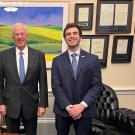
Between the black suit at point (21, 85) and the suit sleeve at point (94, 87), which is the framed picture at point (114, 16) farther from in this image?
the black suit at point (21, 85)

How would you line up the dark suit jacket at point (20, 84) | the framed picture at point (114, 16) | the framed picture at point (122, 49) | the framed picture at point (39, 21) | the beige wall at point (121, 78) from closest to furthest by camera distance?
the dark suit jacket at point (20, 84), the framed picture at point (39, 21), the framed picture at point (114, 16), the framed picture at point (122, 49), the beige wall at point (121, 78)

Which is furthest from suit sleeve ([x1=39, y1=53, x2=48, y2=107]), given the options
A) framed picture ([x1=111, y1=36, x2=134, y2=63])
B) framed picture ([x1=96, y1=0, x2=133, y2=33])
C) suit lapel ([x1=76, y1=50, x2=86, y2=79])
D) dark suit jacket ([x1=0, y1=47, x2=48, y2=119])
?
framed picture ([x1=111, y1=36, x2=134, y2=63])

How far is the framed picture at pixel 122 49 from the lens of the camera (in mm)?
3389

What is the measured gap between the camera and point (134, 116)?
2.73 meters

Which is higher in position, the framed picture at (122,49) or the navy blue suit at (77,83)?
the framed picture at (122,49)

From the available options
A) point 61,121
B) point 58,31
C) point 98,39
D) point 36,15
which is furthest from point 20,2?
point 61,121

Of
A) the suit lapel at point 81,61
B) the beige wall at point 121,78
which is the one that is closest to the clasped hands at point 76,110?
the suit lapel at point 81,61

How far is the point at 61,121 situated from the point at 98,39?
4.09ft

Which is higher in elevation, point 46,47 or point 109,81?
point 46,47

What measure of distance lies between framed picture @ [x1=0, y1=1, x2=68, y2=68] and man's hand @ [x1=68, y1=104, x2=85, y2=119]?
1.05 meters

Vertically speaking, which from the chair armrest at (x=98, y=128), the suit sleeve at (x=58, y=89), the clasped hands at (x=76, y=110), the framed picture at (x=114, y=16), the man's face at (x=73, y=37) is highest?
the framed picture at (x=114, y=16)

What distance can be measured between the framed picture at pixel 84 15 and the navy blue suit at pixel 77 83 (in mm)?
855

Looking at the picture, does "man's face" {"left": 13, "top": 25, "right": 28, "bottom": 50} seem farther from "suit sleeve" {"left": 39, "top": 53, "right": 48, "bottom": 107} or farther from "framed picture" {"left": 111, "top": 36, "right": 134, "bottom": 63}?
"framed picture" {"left": 111, "top": 36, "right": 134, "bottom": 63}

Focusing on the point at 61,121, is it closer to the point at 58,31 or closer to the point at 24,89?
the point at 24,89
